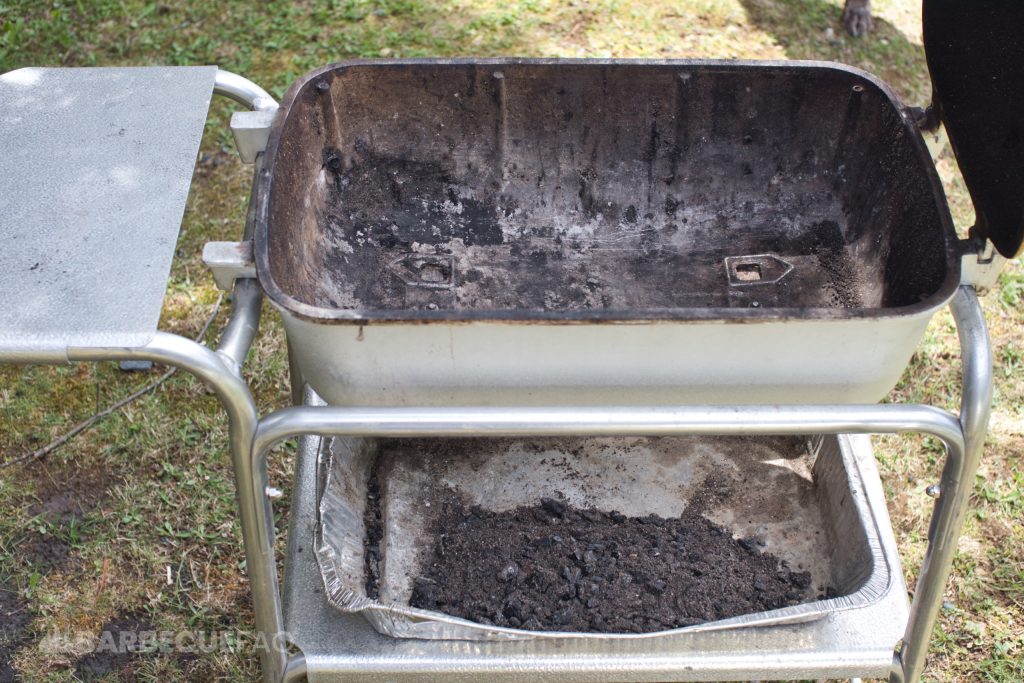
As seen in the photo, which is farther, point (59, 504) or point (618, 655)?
point (59, 504)

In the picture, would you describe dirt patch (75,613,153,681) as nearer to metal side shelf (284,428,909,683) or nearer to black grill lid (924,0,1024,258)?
metal side shelf (284,428,909,683)

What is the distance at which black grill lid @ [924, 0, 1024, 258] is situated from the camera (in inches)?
55.2

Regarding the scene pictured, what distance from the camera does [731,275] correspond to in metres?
1.93

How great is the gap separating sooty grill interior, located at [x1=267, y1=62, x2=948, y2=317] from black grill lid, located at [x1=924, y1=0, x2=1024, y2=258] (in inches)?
4.8

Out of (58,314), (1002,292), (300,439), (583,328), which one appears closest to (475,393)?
(583,328)

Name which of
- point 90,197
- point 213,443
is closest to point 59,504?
point 213,443

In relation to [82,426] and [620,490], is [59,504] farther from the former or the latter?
[620,490]

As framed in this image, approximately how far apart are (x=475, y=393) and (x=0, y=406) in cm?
168

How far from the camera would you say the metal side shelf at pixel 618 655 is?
158 centimetres

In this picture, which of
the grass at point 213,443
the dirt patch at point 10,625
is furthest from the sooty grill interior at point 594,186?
the dirt patch at point 10,625

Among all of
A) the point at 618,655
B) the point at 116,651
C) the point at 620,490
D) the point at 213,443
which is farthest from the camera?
the point at 213,443

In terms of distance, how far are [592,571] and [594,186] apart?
2.51 feet

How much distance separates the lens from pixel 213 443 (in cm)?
245

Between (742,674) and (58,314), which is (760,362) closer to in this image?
(742,674)
